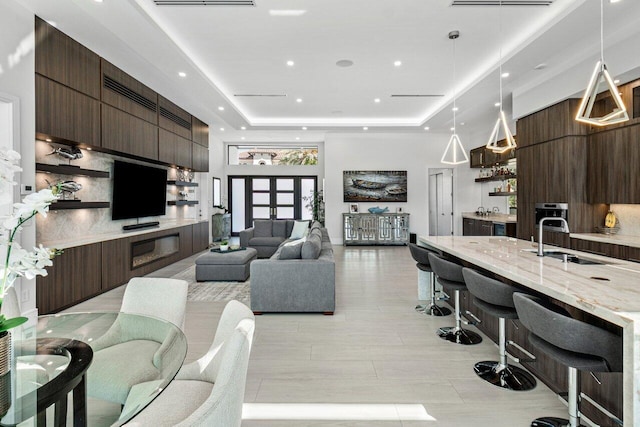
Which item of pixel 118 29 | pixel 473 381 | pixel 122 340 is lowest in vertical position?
pixel 473 381

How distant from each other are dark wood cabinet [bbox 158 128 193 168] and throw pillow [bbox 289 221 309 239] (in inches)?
107

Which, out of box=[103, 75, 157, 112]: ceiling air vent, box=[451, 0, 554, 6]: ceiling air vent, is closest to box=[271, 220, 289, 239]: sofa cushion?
box=[103, 75, 157, 112]: ceiling air vent

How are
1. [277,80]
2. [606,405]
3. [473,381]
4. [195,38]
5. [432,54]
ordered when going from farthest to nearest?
[277,80] → [432,54] → [195,38] → [473,381] → [606,405]

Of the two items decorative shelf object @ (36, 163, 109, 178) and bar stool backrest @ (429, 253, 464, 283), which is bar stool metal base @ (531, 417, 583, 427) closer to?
bar stool backrest @ (429, 253, 464, 283)

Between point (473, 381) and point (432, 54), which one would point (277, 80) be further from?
point (473, 381)

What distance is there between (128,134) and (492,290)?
538 centimetres

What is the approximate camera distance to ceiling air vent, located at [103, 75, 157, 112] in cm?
478

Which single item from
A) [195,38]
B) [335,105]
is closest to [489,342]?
[195,38]

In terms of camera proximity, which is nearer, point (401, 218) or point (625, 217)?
point (625, 217)

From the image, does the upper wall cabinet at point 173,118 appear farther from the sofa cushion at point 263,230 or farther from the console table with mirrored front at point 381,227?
the console table with mirrored front at point 381,227

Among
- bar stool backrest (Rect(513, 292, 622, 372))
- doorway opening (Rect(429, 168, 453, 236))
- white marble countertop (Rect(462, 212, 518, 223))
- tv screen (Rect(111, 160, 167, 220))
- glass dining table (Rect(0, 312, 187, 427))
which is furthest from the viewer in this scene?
doorway opening (Rect(429, 168, 453, 236))

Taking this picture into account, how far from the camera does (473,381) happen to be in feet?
7.98

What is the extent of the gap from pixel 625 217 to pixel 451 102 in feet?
11.2

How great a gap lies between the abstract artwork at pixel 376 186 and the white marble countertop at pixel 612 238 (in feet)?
17.3
